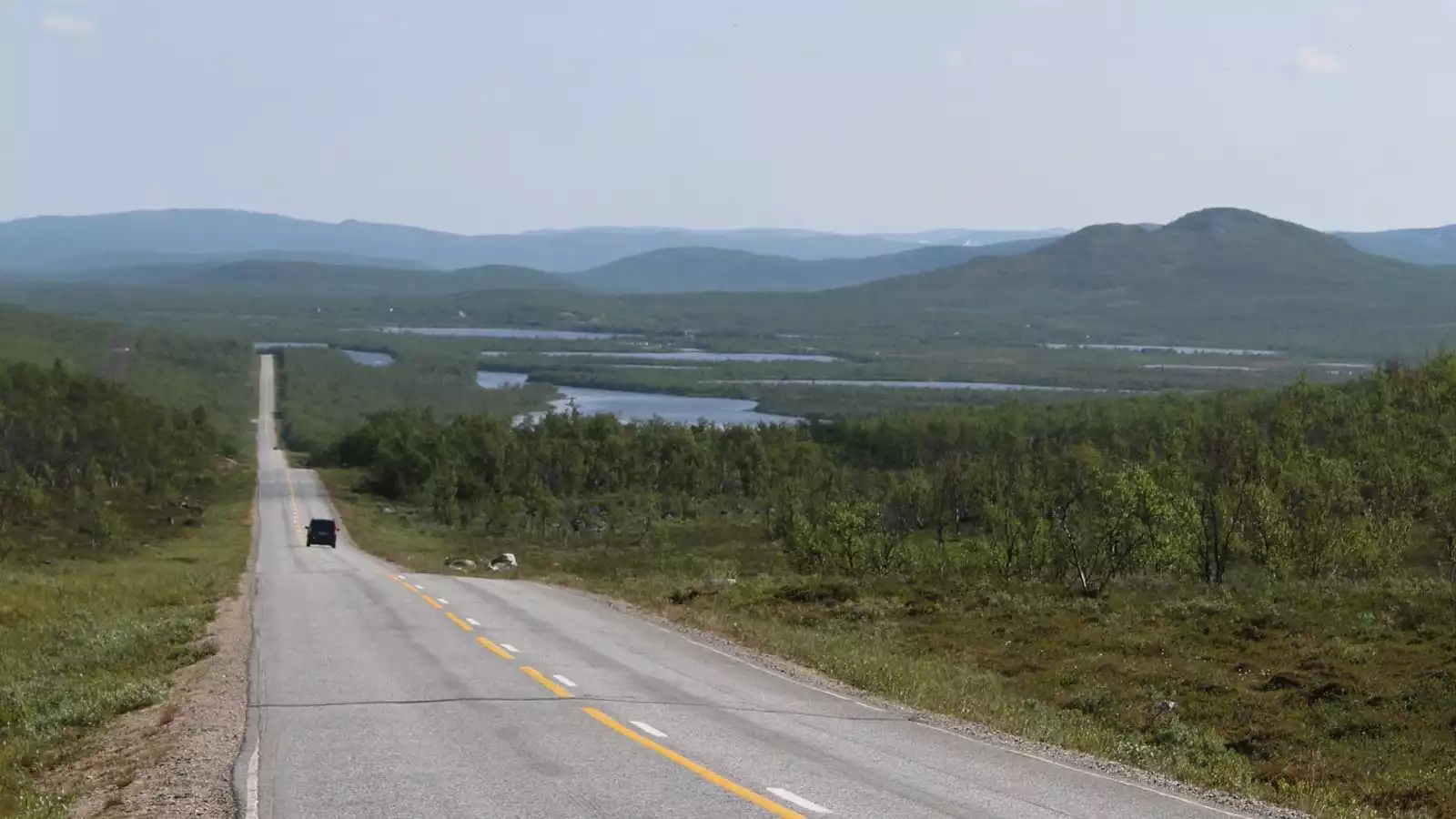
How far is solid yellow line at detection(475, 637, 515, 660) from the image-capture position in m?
26.0

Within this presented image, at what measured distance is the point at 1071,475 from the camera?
86.1 m

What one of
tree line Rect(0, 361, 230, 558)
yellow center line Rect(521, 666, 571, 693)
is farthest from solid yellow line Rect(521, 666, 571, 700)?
tree line Rect(0, 361, 230, 558)

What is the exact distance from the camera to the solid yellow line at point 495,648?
26.0 metres

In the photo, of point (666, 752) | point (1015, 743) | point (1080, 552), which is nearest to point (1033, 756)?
point (1015, 743)

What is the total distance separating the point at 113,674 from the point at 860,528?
5025 cm

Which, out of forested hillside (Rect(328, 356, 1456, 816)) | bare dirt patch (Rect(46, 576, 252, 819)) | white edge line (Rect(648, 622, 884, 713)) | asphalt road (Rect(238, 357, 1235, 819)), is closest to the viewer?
asphalt road (Rect(238, 357, 1235, 819))

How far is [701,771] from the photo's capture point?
16.3 meters

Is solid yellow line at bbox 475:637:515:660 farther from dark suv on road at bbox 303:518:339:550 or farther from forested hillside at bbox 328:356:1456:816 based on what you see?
dark suv on road at bbox 303:518:339:550

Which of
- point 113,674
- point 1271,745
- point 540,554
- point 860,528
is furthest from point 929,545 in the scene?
point 113,674

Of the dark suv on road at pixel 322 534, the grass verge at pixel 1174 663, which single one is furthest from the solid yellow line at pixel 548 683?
the dark suv on road at pixel 322 534

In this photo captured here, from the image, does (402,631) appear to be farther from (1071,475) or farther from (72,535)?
(72,535)

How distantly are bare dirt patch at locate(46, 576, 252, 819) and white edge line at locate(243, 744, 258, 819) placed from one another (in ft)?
0.44

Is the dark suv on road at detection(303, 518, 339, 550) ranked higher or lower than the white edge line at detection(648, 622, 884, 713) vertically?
lower

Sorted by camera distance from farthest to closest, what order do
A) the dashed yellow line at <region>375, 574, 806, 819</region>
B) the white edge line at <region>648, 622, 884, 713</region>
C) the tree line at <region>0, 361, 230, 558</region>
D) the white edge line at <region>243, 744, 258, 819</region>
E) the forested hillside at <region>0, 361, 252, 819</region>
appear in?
the tree line at <region>0, 361, 230, 558</region> < the white edge line at <region>648, 622, 884, 713</region> < the forested hillside at <region>0, 361, 252, 819</region> < the dashed yellow line at <region>375, 574, 806, 819</region> < the white edge line at <region>243, 744, 258, 819</region>
